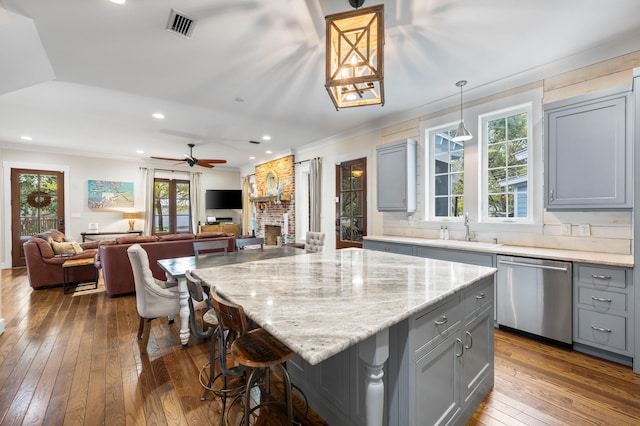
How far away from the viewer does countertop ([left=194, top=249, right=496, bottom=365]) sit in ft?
3.15

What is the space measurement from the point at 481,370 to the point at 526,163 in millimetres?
2540

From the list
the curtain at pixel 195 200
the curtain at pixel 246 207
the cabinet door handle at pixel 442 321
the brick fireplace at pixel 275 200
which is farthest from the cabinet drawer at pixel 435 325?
the curtain at pixel 195 200

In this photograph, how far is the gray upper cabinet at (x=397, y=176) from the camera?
4.18 meters

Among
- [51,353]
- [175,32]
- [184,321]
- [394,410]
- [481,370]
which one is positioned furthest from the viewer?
[184,321]

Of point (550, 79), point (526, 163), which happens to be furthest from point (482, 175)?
point (550, 79)

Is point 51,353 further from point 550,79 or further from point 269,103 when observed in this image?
point 550,79

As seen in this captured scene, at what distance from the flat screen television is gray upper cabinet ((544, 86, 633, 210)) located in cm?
835

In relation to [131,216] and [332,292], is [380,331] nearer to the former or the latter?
[332,292]

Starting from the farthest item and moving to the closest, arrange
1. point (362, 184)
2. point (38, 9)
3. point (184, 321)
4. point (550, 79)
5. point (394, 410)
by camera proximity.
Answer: point (362, 184)
point (550, 79)
point (184, 321)
point (38, 9)
point (394, 410)

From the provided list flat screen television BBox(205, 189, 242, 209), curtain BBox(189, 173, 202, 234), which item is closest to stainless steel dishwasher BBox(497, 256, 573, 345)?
flat screen television BBox(205, 189, 242, 209)

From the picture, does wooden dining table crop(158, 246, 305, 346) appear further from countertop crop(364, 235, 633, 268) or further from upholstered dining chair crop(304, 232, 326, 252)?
countertop crop(364, 235, 633, 268)

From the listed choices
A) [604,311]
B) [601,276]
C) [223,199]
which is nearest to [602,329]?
[604,311]

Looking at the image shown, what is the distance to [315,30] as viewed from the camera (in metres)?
2.38

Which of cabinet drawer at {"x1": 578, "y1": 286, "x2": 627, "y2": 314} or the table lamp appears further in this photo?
the table lamp
